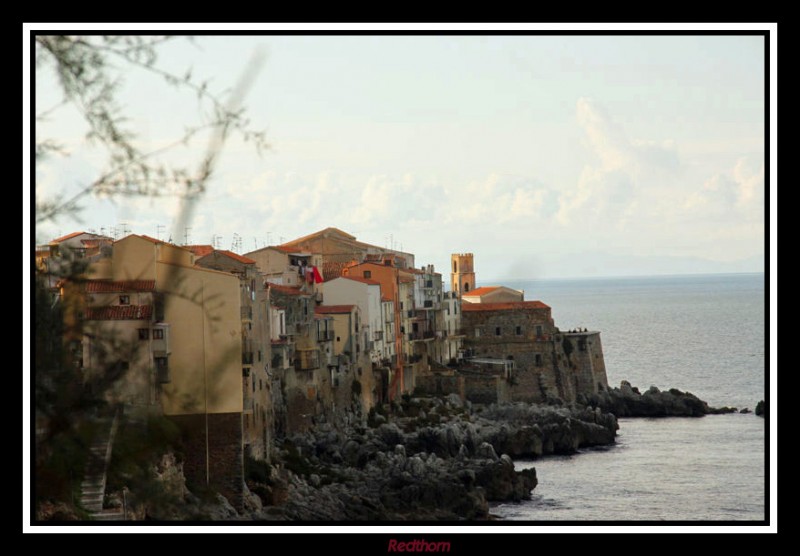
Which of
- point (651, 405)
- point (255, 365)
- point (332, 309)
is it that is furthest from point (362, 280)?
point (255, 365)

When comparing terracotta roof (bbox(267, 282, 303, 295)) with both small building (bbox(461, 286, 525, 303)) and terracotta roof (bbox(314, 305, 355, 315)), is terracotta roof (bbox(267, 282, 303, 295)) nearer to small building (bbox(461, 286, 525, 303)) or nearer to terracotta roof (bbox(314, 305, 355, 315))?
terracotta roof (bbox(314, 305, 355, 315))

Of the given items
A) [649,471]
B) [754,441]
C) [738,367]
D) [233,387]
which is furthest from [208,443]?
[738,367]

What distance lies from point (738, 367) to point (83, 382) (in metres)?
68.6

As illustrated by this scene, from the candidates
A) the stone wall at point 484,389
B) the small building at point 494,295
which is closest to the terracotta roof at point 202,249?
the stone wall at point 484,389

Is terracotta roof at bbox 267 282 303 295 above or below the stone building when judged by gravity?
above

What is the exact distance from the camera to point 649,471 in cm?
4025

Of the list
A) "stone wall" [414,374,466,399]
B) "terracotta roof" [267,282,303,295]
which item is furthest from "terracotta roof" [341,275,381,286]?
→ "terracotta roof" [267,282,303,295]

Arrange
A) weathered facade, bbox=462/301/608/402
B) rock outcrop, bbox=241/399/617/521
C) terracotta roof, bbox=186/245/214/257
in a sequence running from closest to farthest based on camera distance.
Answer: rock outcrop, bbox=241/399/617/521 → terracotta roof, bbox=186/245/214/257 → weathered facade, bbox=462/301/608/402

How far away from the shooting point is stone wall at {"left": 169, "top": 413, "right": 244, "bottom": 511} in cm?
2594

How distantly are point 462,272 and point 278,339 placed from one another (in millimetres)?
35617

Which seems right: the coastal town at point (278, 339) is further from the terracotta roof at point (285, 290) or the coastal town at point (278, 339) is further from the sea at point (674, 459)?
the sea at point (674, 459)

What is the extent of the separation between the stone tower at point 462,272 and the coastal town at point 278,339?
0.26ft

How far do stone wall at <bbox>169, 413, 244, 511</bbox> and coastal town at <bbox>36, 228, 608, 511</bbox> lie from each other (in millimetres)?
25
